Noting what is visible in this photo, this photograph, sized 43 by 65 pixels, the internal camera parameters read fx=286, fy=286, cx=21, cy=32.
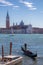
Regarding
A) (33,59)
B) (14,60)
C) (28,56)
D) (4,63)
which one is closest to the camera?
(4,63)

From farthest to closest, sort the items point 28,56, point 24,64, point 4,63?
point 28,56, point 24,64, point 4,63

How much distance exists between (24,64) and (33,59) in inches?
196

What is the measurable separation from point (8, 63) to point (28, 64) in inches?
172

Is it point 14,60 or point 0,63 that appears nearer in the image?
point 0,63

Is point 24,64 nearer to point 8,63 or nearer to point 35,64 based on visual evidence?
point 35,64

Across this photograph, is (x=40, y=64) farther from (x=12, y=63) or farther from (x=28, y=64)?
(x=12, y=63)

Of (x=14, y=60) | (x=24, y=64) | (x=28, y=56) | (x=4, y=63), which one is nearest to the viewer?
(x=4, y=63)

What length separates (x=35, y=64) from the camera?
26.9m

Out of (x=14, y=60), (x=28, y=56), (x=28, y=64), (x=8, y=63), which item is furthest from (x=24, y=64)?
(x=28, y=56)

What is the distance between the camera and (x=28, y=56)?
32781 mm

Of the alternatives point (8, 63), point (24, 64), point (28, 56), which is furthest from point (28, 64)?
point (28, 56)

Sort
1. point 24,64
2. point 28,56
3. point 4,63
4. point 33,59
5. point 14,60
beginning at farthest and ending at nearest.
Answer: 1. point 28,56
2. point 33,59
3. point 24,64
4. point 14,60
5. point 4,63

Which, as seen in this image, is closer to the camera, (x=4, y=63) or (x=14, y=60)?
(x=4, y=63)

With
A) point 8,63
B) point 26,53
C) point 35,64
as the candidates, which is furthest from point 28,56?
point 8,63
